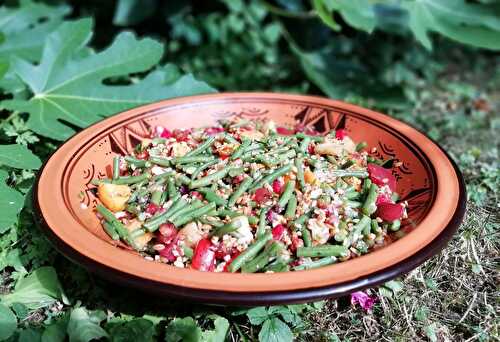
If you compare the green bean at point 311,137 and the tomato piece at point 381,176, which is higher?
the green bean at point 311,137

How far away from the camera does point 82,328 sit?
1938 mm

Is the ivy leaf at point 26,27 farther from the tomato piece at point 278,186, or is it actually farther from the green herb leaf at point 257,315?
the green herb leaf at point 257,315

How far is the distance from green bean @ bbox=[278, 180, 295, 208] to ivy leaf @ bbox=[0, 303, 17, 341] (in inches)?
40.4

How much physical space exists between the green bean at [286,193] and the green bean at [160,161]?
20.0 inches

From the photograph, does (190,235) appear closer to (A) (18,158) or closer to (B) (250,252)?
(B) (250,252)

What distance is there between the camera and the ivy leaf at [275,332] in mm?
1955

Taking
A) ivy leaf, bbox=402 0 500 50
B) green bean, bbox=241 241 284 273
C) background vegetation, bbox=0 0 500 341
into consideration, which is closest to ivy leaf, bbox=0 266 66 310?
background vegetation, bbox=0 0 500 341

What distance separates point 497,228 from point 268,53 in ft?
12.1

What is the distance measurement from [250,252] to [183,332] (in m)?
0.36

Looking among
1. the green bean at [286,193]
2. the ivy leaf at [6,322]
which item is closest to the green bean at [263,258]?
the green bean at [286,193]

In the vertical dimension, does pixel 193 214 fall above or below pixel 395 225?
above

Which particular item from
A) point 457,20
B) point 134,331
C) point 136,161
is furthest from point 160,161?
point 457,20

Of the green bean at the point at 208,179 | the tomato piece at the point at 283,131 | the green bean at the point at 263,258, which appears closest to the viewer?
the green bean at the point at 263,258

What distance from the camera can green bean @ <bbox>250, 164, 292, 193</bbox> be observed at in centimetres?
217
